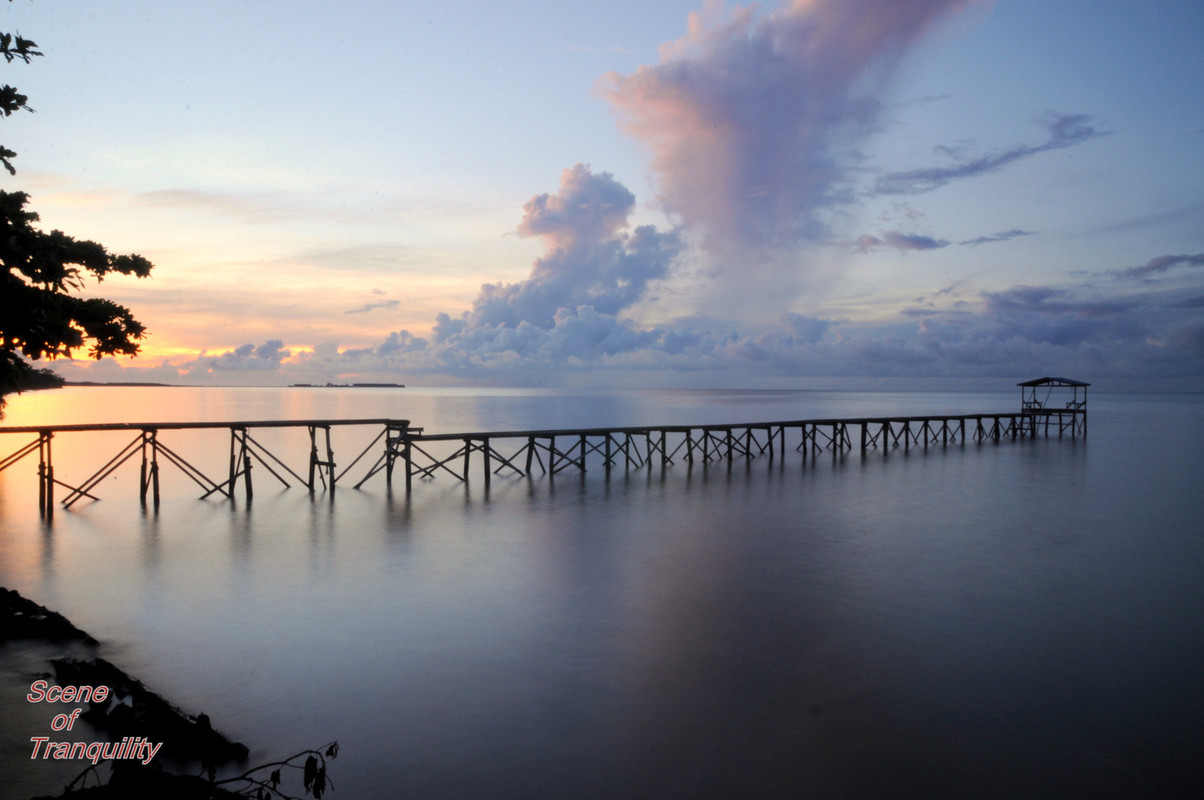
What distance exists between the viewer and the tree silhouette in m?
7.19

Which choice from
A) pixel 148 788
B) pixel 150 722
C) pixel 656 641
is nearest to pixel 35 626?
pixel 150 722

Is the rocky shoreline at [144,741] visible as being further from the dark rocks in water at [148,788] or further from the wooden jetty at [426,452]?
the wooden jetty at [426,452]

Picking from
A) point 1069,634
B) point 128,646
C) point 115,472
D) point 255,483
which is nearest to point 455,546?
point 128,646

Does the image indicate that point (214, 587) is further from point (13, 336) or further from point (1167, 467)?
point (1167, 467)

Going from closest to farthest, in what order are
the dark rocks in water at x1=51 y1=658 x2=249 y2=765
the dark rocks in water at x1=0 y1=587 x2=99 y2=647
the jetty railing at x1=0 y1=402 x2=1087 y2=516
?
the dark rocks in water at x1=51 y1=658 x2=249 y2=765, the dark rocks in water at x1=0 y1=587 x2=99 y2=647, the jetty railing at x1=0 y1=402 x2=1087 y2=516

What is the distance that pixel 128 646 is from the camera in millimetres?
9453

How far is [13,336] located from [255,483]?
20.8 meters

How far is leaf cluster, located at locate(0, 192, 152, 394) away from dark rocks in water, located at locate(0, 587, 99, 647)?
140 inches

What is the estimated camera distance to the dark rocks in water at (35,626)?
8.76 meters

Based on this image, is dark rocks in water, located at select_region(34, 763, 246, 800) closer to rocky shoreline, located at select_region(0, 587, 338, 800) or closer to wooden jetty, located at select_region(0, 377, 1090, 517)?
rocky shoreline, located at select_region(0, 587, 338, 800)

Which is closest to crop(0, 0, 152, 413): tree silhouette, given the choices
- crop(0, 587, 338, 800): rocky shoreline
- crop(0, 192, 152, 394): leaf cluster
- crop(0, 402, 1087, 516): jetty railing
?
crop(0, 192, 152, 394): leaf cluster

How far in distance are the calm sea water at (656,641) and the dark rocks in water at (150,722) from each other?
41 centimetres

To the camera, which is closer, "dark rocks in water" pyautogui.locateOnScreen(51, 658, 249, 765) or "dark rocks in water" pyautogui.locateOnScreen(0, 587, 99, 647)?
"dark rocks in water" pyautogui.locateOnScreen(51, 658, 249, 765)

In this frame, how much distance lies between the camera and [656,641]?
9.67 m
